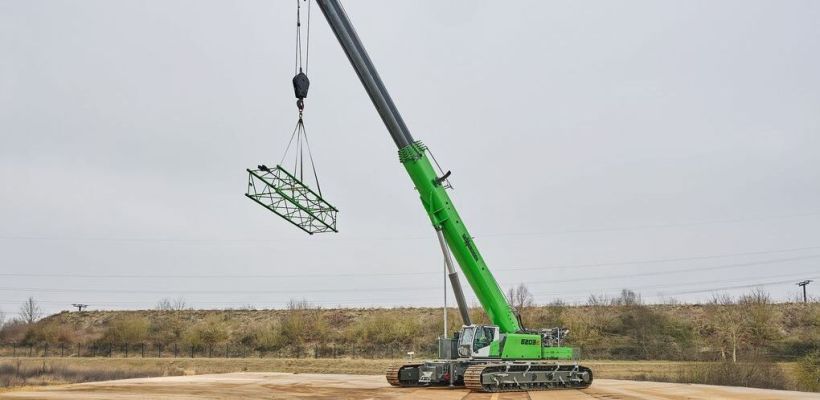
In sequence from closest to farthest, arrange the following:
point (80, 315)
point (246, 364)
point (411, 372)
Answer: point (411, 372), point (246, 364), point (80, 315)

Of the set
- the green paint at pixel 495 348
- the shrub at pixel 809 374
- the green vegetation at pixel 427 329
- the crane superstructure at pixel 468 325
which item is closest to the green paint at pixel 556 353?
the crane superstructure at pixel 468 325

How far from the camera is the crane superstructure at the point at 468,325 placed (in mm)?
23359

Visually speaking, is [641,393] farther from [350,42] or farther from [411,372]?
[350,42]

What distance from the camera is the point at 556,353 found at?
26047 millimetres

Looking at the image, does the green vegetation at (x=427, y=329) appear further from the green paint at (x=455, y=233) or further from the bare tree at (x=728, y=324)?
the green paint at (x=455, y=233)

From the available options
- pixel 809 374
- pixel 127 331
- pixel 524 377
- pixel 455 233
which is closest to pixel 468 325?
pixel 524 377

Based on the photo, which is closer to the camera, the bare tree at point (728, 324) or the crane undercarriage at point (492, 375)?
the crane undercarriage at point (492, 375)

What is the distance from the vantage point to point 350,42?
71.1ft

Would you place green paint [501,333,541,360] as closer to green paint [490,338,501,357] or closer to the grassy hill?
green paint [490,338,501,357]

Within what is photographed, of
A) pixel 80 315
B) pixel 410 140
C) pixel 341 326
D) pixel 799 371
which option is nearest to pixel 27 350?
pixel 80 315

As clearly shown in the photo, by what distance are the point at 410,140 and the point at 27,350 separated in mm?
62451

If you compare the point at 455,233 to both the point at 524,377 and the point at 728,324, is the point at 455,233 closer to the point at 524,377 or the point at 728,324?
the point at 524,377

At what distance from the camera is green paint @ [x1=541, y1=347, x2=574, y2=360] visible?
25.6 metres

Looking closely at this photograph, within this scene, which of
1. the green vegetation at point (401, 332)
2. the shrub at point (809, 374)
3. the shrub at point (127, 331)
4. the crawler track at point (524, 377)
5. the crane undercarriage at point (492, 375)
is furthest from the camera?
the shrub at point (127, 331)
